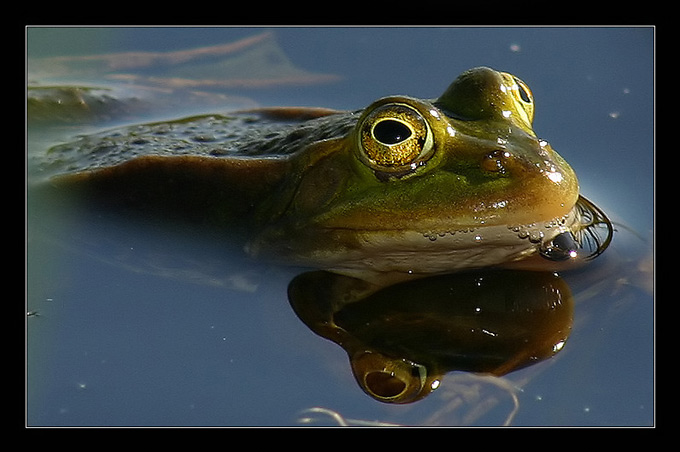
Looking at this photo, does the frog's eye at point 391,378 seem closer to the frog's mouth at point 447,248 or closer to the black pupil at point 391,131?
the frog's mouth at point 447,248

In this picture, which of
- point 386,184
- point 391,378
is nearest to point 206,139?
point 386,184

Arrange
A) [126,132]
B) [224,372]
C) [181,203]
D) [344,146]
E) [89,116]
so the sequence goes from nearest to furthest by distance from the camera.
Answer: [224,372]
[344,146]
[181,203]
[126,132]
[89,116]

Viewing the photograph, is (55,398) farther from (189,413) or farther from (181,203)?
(181,203)

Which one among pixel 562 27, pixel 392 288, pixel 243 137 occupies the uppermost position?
pixel 562 27

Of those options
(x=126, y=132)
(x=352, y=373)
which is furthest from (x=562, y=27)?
(x=352, y=373)

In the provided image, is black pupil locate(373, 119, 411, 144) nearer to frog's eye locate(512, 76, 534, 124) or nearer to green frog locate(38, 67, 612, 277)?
green frog locate(38, 67, 612, 277)

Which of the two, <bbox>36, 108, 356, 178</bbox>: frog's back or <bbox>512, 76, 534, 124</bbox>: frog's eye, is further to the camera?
<bbox>36, 108, 356, 178</bbox>: frog's back

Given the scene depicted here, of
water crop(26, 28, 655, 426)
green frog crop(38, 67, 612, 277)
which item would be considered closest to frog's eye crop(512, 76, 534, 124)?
green frog crop(38, 67, 612, 277)
